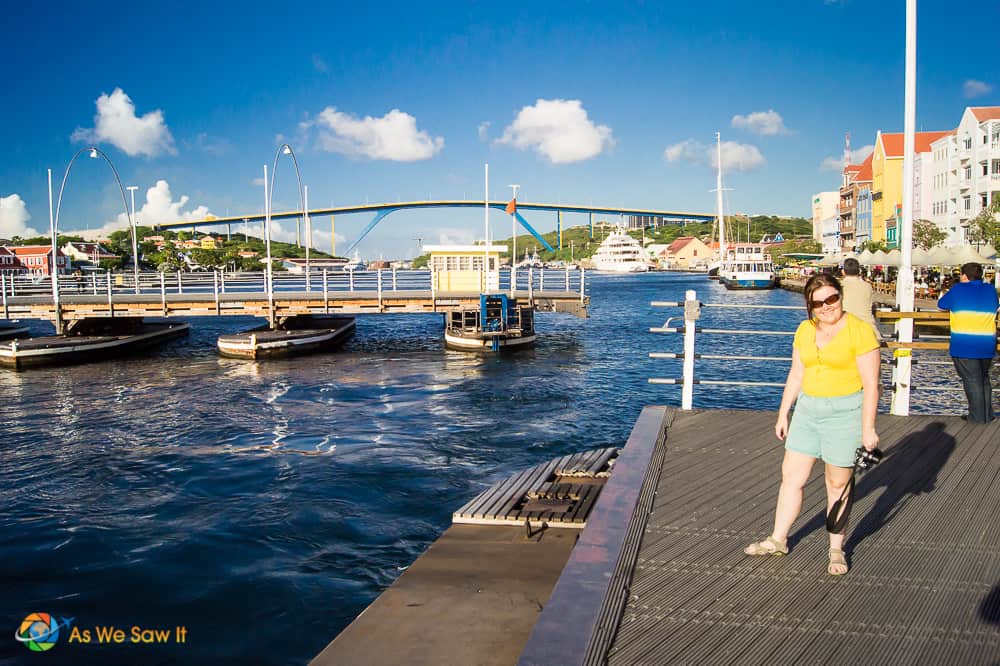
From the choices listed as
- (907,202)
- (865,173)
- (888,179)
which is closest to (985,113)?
(888,179)

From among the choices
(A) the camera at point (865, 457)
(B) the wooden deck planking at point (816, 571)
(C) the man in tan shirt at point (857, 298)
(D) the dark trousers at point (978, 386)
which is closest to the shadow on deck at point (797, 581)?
(B) the wooden deck planking at point (816, 571)

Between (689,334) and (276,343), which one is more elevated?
(689,334)

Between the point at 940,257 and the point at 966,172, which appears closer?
the point at 940,257

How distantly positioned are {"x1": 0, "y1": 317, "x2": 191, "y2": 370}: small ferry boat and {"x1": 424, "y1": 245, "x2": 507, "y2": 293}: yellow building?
14576 millimetres

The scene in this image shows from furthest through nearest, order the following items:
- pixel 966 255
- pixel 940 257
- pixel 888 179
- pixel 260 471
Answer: pixel 888 179 → pixel 940 257 → pixel 966 255 → pixel 260 471

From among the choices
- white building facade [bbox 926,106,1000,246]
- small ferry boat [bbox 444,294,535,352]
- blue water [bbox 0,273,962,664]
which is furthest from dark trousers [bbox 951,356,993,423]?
white building facade [bbox 926,106,1000,246]

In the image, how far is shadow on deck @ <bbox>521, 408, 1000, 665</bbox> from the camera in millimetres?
3623

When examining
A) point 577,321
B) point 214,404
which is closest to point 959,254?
point 577,321

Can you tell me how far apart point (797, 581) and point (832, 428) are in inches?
36.8

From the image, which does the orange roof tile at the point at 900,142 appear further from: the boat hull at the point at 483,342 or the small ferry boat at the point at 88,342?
the small ferry boat at the point at 88,342

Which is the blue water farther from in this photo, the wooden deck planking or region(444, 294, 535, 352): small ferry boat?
the wooden deck planking

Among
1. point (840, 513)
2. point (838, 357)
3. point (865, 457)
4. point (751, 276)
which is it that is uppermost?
point (751, 276)

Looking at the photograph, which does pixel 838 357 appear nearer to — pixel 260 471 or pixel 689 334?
pixel 689 334

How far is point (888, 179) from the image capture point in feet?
282
